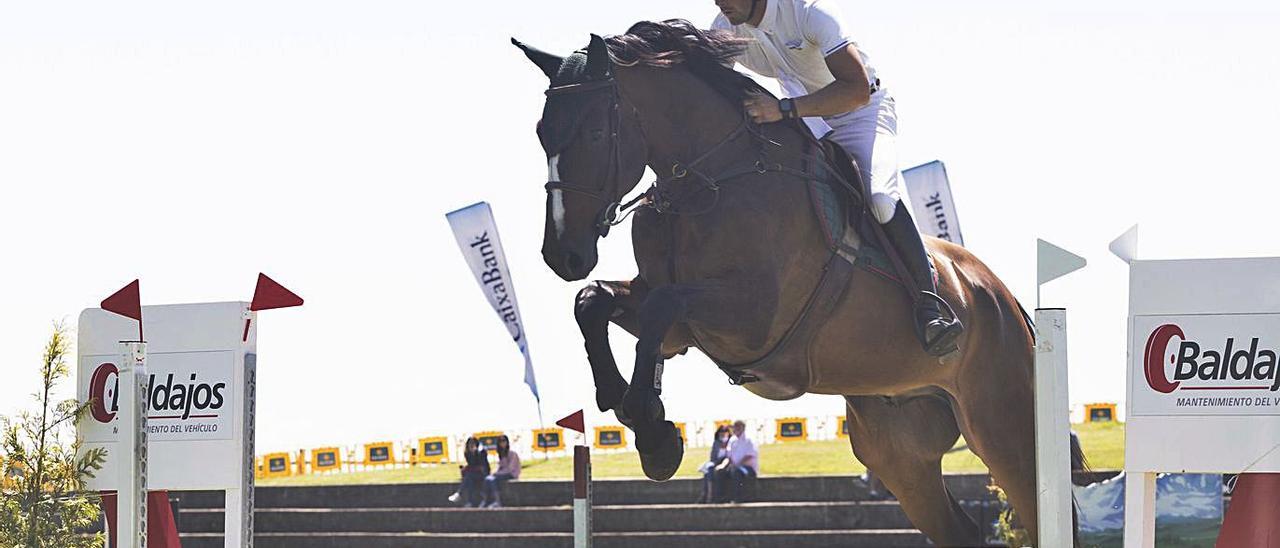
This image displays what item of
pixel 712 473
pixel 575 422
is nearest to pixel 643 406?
pixel 575 422

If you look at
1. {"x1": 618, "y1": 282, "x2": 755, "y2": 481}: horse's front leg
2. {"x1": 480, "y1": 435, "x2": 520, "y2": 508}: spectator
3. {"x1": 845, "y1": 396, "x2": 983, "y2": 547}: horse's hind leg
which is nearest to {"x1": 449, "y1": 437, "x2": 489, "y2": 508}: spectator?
{"x1": 480, "y1": 435, "x2": 520, "y2": 508}: spectator

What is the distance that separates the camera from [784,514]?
15102 millimetres

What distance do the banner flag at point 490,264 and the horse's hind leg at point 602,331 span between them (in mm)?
12669

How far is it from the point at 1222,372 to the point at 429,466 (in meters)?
18.9

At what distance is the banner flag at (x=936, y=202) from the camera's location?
1438 cm

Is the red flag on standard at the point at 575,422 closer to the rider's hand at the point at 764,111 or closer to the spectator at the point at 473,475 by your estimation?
the rider's hand at the point at 764,111

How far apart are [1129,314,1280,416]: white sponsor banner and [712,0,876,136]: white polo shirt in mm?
1439

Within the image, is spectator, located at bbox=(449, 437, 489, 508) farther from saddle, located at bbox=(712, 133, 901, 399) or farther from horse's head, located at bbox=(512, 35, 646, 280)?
horse's head, located at bbox=(512, 35, 646, 280)

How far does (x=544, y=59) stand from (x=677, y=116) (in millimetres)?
533

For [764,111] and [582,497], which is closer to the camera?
[764,111]

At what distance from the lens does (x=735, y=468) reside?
15875 mm

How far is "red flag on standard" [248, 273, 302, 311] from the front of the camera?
643cm

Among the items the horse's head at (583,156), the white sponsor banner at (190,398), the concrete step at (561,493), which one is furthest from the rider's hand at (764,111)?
the concrete step at (561,493)

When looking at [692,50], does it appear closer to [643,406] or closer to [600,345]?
[600,345]
